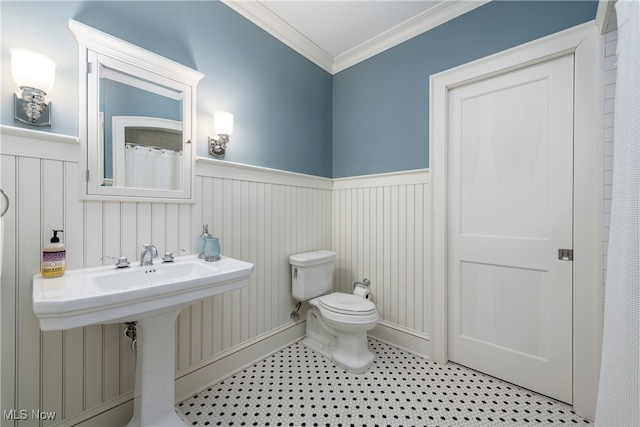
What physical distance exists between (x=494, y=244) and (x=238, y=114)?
201cm

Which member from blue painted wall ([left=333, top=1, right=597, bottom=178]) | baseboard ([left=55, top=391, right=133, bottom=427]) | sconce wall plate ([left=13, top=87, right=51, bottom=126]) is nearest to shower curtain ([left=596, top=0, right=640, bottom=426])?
blue painted wall ([left=333, top=1, right=597, bottom=178])

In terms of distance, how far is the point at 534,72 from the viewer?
159 cm

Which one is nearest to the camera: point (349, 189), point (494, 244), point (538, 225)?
point (538, 225)

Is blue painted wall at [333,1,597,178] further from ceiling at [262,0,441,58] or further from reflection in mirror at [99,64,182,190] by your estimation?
reflection in mirror at [99,64,182,190]

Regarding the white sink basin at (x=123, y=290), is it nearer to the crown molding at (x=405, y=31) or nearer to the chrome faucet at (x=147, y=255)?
the chrome faucet at (x=147, y=255)

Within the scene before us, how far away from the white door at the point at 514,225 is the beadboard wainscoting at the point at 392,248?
0.66ft

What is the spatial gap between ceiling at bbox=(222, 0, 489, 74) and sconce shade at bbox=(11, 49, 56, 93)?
3.94ft

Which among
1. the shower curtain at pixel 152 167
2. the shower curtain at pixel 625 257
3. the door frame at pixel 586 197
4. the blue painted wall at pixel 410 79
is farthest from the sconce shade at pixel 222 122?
the door frame at pixel 586 197

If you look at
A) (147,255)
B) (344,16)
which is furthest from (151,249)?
(344,16)

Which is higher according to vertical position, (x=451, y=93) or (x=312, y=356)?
(x=451, y=93)

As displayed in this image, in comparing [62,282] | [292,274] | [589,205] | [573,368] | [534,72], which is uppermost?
[534,72]

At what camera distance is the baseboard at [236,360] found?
156 centimetres

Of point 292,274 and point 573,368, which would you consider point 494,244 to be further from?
point 292,274

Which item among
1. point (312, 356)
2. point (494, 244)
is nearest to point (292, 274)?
point (312, 356)
